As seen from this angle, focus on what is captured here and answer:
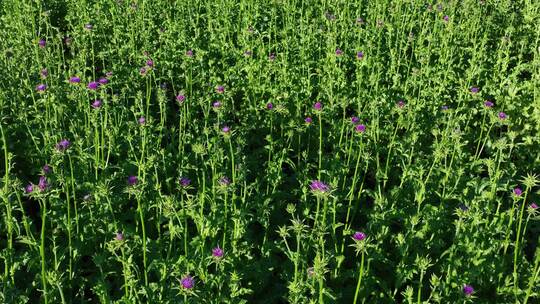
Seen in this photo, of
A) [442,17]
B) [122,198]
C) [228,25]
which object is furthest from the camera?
[442,17]

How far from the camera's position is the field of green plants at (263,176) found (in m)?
2.48

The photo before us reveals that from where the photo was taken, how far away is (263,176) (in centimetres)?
338

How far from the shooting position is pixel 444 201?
10.0ft

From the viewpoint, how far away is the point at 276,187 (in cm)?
324

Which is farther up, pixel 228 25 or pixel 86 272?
pixel 228 25

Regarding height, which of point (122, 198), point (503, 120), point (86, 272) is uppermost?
point (503, 120)

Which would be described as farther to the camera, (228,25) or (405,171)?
(228,25)

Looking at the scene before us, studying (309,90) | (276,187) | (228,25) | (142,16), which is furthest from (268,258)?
(142,16)

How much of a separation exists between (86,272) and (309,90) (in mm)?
2173

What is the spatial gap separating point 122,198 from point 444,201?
188cm

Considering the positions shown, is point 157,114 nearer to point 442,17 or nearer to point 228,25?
point 228,25

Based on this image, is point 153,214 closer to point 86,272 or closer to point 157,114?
point 86,272

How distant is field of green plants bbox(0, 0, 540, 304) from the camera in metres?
2.48

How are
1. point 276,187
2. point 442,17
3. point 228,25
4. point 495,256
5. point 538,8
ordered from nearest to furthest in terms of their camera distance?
point 495,256 → point 276,187 → point 228,25 → point 442,17 → point 538,8
